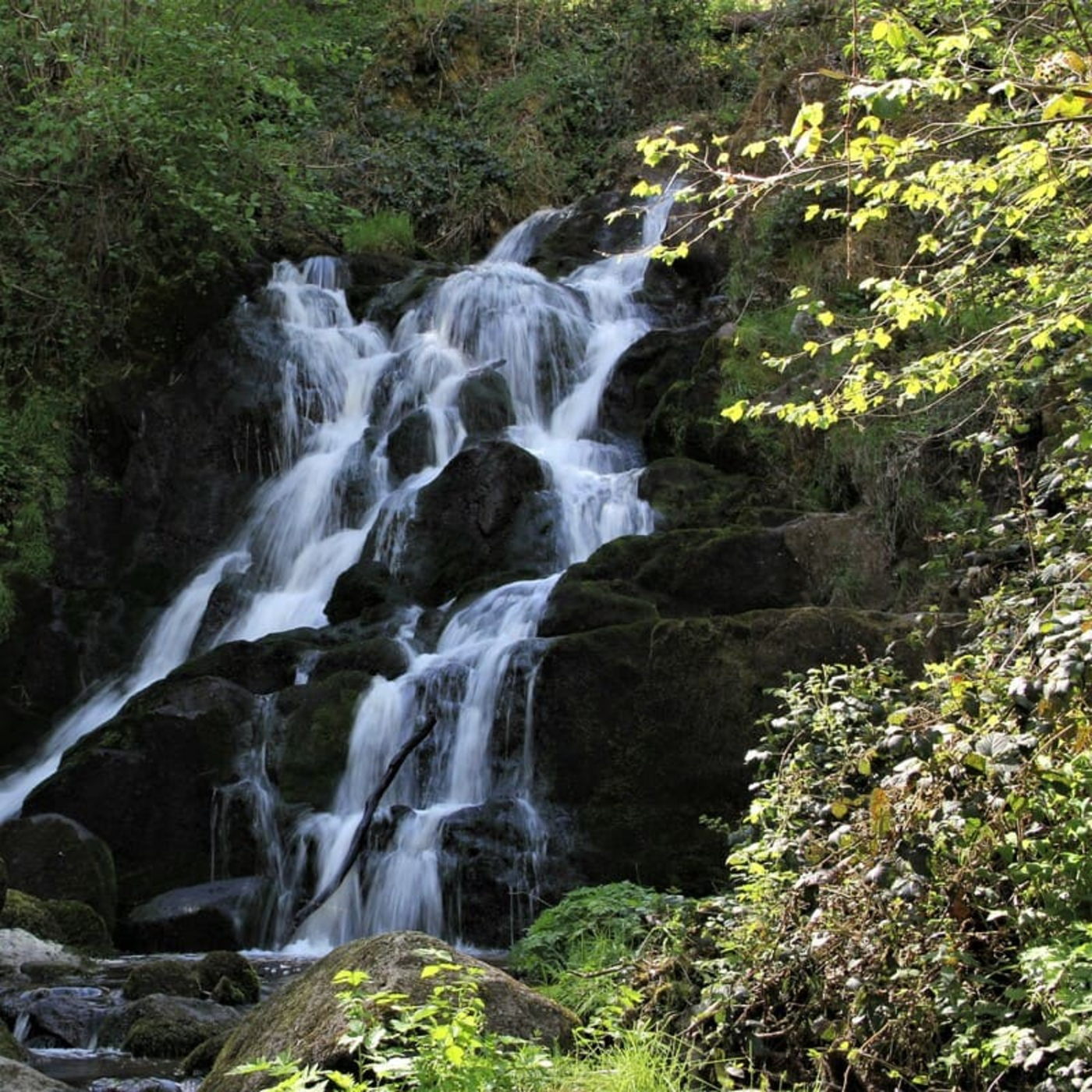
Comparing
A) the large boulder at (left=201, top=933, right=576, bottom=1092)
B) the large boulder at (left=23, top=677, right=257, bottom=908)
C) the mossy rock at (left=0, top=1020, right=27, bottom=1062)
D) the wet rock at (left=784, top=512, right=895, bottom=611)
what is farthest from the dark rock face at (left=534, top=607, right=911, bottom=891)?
the large boulder at (left=201, top=933, right=576, bottom=1092)

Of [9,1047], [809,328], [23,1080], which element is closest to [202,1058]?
[9,1047]

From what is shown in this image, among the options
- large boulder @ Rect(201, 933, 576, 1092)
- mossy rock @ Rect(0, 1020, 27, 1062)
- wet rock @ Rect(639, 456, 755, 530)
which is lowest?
mossy rock @ Rect(0, 1020, 27, 1062)

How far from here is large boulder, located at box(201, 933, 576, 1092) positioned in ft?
13.2

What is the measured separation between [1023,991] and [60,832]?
806 centimetres

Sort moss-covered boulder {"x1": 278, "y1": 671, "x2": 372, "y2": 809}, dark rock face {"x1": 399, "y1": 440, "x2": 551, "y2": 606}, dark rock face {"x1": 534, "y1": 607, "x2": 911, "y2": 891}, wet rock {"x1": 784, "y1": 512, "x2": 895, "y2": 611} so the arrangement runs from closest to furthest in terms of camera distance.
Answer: dark rock face {"x1": 534, "y1": 607, "x2": 911, "y2": 891}, moss-covered boulder {"x1": 278, "y1": 671, "x2": 372, "y2": 809}, wet rock {"x1": 784, "y1": 512, "x2": 895, "y2": 611}, dark rock face {"x1": 399, "y1": 440, "x2": 551, "y2": 606}

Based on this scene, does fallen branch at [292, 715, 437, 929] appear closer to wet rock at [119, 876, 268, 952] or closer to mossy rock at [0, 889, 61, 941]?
wet rock at [119, 876, 268, 952]

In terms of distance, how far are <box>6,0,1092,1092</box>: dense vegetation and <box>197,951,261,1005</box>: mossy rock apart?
1957 millimetres

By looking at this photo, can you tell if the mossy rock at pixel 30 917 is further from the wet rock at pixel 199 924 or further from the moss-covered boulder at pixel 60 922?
the wet rock at pixel 199 924

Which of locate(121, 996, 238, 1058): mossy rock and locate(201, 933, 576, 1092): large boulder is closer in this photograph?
locate(201, 933, 576, 1092): large boulder

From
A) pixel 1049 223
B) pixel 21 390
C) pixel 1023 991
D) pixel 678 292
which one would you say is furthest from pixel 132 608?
pixel 1023 991

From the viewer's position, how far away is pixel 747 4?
26.0 m

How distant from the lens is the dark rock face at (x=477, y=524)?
12.8 metres

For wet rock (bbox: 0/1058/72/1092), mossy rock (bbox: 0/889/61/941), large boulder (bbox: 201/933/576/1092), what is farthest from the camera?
mossy rock (bbox: 0/889/61/941)

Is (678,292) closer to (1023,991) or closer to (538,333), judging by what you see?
(538,333)
